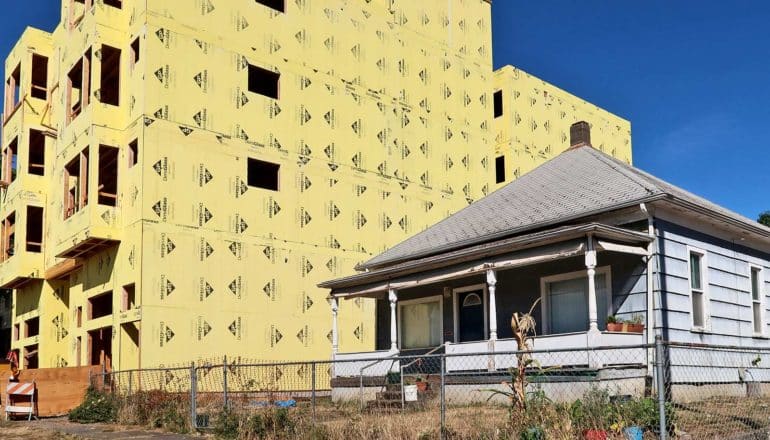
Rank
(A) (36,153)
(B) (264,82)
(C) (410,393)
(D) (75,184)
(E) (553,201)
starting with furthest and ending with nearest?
(A) (36,153) → (D) (75,184) → (B) (264,82) → (E) (553,201) → (C) (410,393)

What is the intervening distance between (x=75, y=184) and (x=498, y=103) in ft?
66.5

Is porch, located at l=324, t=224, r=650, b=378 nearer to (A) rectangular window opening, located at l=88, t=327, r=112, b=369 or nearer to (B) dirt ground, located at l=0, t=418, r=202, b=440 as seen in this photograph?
(B) dirt ground, located at l=0, t=418, r=202, b=440

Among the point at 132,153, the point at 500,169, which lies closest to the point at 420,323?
the point at 132,153

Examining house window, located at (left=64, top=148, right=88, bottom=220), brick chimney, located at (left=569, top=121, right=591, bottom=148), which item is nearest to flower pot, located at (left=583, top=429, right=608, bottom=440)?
brick chimney, located at (left=569, top=121, right=591, bottom=148)

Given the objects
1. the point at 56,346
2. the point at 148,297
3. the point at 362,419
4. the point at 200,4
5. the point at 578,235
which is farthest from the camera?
the point at 56,346

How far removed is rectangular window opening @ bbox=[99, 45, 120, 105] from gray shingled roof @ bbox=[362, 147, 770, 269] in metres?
12.3

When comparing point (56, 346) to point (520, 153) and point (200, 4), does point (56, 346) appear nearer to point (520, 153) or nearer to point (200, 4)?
point (200, 4)

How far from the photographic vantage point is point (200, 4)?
93.5 feet

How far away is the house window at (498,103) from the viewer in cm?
3994

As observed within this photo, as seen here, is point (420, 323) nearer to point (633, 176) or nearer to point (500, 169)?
point (633, 176)

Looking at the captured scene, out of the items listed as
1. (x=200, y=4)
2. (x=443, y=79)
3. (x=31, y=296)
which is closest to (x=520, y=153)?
(x=443, y=79)

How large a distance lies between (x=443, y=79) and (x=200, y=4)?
11892mm

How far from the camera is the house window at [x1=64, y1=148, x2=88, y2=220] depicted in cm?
2838

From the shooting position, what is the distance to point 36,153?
37312mm
